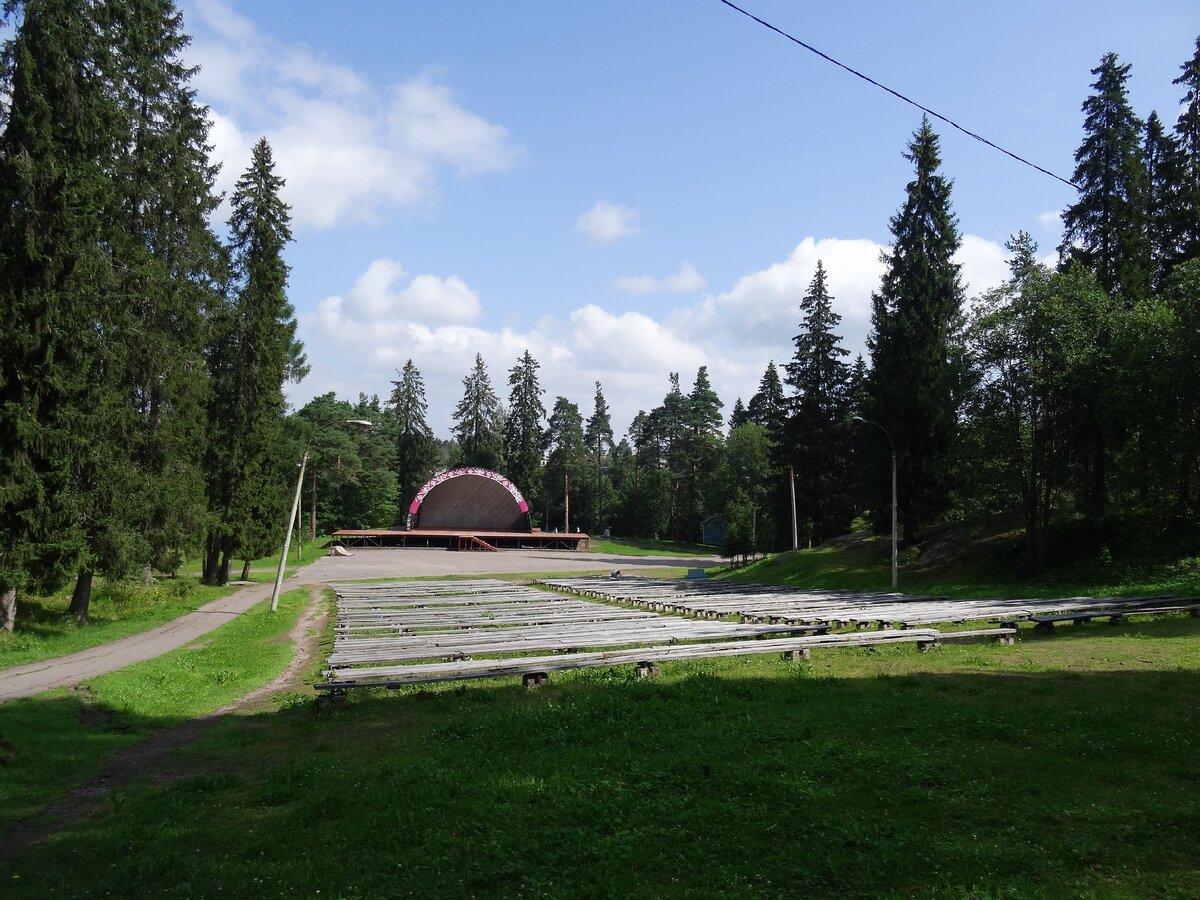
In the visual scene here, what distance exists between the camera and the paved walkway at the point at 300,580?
536 inches

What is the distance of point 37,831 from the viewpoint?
22.4 feet

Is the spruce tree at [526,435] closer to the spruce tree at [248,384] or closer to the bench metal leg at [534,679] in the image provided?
the spruce tree at [248,384]

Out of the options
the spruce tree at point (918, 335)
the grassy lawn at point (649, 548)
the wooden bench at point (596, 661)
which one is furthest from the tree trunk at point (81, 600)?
the grassy lawn at point (649, 548)

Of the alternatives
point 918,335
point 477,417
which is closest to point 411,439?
point 477,417

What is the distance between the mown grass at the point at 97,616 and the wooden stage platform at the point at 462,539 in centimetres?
4254

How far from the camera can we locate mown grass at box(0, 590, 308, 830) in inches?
331

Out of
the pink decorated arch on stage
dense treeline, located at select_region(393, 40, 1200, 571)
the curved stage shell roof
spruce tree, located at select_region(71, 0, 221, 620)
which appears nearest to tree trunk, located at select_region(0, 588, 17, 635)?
spruce tree, located at select_region(71, 0, 221, 620)

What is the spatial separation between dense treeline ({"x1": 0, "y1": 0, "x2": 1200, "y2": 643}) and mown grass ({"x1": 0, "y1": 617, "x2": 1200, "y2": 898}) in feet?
35.6

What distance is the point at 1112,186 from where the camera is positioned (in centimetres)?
3369

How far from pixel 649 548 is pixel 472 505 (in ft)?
67.9

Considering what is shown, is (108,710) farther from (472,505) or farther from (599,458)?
(599,458)

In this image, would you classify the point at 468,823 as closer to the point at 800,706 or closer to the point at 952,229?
the point at 800,706

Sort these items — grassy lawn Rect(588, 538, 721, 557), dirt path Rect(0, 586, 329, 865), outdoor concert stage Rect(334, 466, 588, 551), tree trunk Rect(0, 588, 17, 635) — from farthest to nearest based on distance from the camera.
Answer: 1. grassy lawn Rect(588, 538, 721, 557)
2. outdoor concert stage Rect(334, 466, 588, 551)
3. tree trunk Rect(0, 588, 17, 635)
4. dirt path Rect(0, 586, 329, 865)

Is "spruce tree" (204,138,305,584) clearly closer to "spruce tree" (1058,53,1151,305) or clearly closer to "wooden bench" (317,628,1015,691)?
"wooden bench" (317,628,1015,691)
